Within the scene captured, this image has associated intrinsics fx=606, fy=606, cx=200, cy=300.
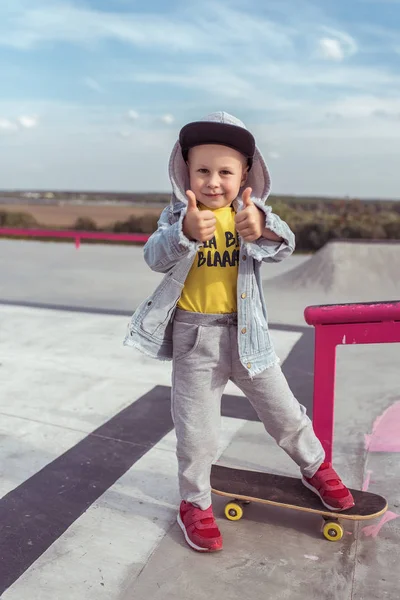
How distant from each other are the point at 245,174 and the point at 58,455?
187 cm

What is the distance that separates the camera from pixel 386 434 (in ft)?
11.9

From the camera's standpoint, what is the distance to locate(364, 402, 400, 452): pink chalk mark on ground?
3.44m

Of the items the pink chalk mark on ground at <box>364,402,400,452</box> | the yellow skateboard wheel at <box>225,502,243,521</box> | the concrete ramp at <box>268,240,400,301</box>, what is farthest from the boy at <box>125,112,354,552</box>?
the concrete ramp at <box>268,240,400,301</box>

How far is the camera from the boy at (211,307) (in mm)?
2184

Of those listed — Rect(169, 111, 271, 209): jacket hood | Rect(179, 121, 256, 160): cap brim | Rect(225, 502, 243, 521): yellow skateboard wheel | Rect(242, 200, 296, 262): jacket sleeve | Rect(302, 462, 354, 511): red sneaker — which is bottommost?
Rect(225, 502, 243, 521): yellow skateboard wheel

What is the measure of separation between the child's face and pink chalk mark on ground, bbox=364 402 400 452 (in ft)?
6.25

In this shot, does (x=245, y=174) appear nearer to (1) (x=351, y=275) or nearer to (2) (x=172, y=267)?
(2) (x=172, y=267)

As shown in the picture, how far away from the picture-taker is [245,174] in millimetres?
2340

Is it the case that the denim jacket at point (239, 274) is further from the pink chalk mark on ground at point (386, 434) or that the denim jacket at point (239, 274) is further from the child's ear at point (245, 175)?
the pink chalk mark on ground at point (386, 434)

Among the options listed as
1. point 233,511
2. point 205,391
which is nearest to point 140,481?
point 233,511

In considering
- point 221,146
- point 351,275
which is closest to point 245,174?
point 221,146

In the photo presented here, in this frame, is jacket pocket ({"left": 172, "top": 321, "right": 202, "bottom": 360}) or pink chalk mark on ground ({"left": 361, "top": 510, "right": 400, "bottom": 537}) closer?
jacket pocket ({"left": 172, "top": 321, "right": 202, "bottom": 360})

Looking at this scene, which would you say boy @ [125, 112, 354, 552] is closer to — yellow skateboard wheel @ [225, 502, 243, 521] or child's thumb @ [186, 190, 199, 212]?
child's thumb @ [186, 190, 199, 212]

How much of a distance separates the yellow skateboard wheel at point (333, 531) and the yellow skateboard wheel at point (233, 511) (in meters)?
0.36
